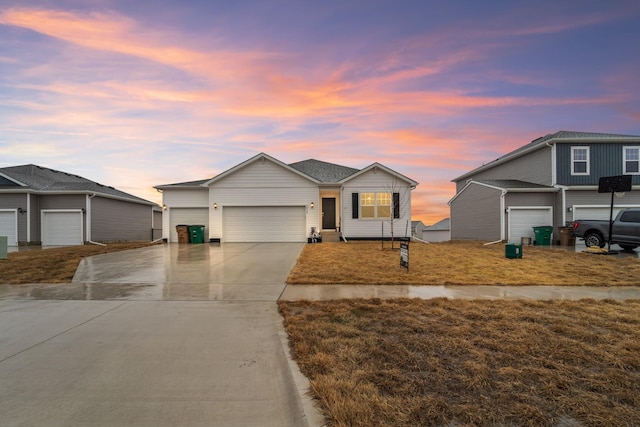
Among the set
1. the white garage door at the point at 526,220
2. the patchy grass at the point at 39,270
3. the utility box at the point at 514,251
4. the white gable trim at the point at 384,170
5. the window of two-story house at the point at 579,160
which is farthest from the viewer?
the window of two-story house at the point at 579,160

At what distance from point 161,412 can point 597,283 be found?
9535mm

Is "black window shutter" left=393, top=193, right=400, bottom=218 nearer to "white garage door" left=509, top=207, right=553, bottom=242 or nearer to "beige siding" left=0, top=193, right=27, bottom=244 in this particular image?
"white garage door" left=509, top=207, right=553, bottom=242

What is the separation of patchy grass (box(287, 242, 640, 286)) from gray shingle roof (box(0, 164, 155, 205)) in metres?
18.6

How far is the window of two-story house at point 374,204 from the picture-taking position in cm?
1888

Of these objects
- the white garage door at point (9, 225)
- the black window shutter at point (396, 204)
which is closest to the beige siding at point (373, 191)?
the black window shutter at point (396, 204)

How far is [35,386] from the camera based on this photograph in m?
2.98

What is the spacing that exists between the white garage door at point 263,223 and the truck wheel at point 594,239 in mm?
14340

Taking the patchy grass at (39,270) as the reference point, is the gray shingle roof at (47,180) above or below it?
above

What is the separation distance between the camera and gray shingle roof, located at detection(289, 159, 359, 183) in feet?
67.1

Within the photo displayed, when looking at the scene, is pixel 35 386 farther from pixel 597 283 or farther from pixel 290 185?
pixel 290 185

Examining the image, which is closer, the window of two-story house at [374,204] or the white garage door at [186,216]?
the window of two-story house at [374,204]

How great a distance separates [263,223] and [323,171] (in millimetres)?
5928

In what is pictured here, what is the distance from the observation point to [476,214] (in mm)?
22125

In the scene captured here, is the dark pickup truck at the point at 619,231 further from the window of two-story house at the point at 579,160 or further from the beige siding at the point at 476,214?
the window of two-story house at the point at 579,160
